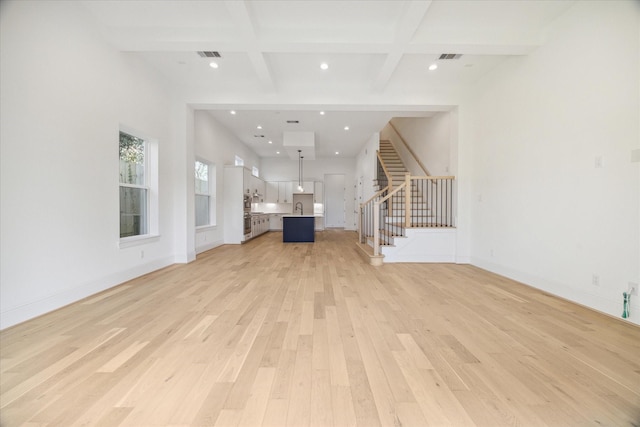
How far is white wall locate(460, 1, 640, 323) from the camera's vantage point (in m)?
2.42

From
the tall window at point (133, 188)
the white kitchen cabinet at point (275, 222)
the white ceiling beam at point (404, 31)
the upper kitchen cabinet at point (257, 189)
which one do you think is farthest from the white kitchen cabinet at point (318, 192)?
the tall window at point (133, 188)

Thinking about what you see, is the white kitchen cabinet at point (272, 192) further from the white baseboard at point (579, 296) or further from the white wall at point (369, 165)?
the white baseboard at point (579, 296)

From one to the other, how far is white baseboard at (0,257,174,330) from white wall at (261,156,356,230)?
766 centimetres

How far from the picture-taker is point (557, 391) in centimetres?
143

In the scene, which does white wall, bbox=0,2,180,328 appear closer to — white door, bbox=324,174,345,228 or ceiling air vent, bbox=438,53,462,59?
ceiling air vent, bbox=438,53,462,59

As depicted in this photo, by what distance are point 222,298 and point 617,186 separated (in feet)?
13.9

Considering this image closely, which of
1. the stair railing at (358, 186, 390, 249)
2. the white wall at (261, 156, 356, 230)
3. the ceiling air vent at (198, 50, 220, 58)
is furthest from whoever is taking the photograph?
the white wall at (261, 156, 356, 230)

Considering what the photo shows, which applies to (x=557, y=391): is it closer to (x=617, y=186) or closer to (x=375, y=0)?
(x=617, y=186)

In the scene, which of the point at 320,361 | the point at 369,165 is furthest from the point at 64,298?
the point at 369,165

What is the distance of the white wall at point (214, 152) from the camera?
19.2 feet

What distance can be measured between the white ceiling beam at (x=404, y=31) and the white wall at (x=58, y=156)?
3.73m

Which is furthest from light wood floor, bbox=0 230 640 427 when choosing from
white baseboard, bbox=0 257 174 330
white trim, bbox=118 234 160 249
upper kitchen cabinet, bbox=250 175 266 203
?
upper kitchen cabinet, bbox=250 175 266 203

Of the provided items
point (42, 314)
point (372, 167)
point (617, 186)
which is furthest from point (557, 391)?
point (372, 167)

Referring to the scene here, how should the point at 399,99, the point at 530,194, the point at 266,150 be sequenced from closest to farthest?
the point at 530,194, the point at 399,99, the point at 266,150
